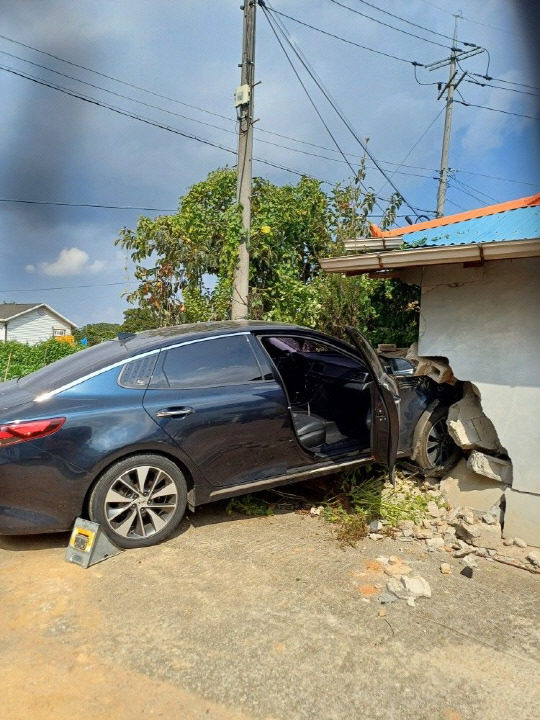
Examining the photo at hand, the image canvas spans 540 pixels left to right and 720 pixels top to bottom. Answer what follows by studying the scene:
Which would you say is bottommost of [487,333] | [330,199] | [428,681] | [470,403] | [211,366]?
[428,681]

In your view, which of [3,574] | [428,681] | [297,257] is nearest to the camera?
[428,681]

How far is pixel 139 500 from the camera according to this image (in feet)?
11.6

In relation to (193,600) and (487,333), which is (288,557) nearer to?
(193,600)

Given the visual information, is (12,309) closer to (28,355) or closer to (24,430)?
(28,355)

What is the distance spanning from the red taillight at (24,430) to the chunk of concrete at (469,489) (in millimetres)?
3536

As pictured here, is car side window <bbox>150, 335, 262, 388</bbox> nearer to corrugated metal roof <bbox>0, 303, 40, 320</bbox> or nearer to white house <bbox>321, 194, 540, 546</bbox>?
white house <bbox>321, 194, 540, 546</bbox>

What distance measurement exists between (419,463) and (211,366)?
234cm

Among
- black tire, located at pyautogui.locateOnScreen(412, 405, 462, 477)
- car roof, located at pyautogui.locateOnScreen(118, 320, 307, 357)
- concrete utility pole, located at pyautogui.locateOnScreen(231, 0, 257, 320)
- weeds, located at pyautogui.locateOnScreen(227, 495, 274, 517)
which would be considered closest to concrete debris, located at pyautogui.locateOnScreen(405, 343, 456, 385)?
black tire, located at pyautogui.locateOnScreen(412, 405, 462, 477)

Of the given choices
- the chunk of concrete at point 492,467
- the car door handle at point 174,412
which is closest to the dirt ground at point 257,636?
the chunk of concrete at point 492,467

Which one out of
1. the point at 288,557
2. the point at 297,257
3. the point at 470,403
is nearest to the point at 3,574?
the point at 288,557

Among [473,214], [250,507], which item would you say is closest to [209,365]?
[250,507]

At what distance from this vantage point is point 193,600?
304 centimetres

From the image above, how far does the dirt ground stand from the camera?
2.28 meters

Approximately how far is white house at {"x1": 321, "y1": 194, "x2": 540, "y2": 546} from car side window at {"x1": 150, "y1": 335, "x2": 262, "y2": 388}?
1296mm
